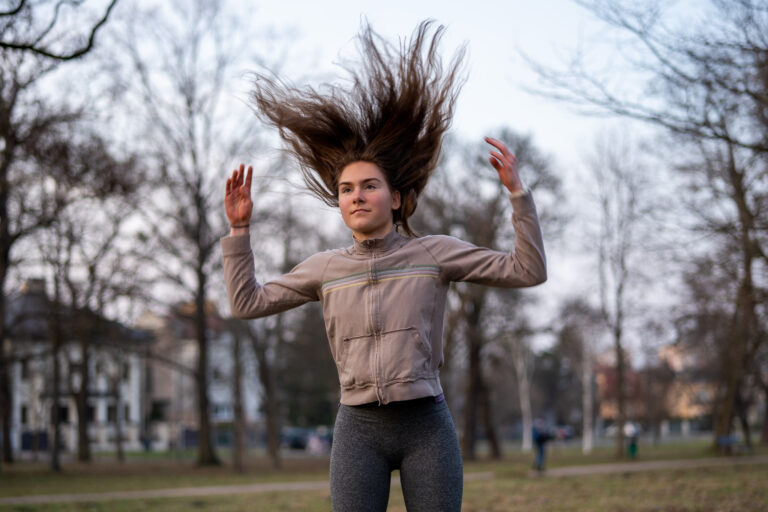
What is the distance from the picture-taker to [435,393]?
10.7 feet

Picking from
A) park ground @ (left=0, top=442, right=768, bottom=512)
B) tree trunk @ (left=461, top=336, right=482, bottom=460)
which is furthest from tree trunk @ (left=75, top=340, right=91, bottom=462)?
tree trunk @ (left=461, top=336, right=482, bottom=460)

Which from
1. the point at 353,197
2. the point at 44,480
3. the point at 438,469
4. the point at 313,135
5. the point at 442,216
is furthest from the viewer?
the point at 442,216

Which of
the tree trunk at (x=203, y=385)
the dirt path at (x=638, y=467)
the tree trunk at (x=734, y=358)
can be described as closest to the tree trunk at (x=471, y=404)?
the tree trunk at (x=734, y=358)

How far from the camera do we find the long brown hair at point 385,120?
11.6ft

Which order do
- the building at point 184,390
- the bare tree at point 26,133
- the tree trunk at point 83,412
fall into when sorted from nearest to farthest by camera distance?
1. the bare tree at point 26,133
2. the tree trunk at point 83,412
3. the building at point 184,390

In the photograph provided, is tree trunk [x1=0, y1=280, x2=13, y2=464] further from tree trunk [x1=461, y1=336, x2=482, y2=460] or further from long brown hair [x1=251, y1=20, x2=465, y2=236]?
long brown hair [x1=251, y1=20, x2=465, y2=236]

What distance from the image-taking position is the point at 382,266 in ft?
10.9

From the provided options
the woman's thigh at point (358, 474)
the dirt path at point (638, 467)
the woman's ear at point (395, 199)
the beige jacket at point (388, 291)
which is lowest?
the dirt path at point (638, 467)

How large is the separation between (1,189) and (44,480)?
8763 mm

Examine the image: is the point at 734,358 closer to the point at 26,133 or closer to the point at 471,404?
the point at 471,404

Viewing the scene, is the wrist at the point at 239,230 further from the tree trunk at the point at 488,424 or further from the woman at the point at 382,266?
the tree trunk at the point at 488,424

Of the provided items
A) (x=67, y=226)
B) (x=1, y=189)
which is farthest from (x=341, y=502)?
(x=67, y=226)

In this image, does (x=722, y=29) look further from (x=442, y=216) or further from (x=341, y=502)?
(x=442, y=216)

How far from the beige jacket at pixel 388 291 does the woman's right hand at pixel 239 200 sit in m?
0.09
